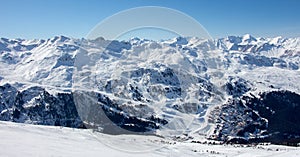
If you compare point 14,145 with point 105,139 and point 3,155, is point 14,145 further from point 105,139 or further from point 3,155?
point 105,139

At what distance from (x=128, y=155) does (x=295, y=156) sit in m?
22.9

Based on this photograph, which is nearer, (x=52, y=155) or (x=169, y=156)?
(x=52, y=155)

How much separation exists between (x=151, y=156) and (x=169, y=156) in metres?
5.89

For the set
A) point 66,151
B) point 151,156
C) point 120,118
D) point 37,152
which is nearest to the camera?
point 37,152

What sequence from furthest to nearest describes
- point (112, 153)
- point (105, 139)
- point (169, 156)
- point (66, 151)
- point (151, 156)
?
point (105, 139)
point (169, 156)
point (151, 156)
point (112, 153)
point (66, 151)

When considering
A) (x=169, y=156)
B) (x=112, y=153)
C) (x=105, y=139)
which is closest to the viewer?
(x=112, y=153)

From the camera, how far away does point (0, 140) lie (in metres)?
26.1

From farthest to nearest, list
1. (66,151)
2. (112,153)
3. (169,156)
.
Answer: (169,156)
(112,153)
(66,151)

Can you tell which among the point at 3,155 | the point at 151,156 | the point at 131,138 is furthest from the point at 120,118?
the point at 3,155

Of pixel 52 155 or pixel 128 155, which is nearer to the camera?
pixel 52 155

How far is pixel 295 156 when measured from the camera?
146ft

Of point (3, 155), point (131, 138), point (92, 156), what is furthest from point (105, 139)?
point (3, 155)

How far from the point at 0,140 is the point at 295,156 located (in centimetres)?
3393

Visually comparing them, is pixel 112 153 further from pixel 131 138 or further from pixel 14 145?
pixel 131 138
